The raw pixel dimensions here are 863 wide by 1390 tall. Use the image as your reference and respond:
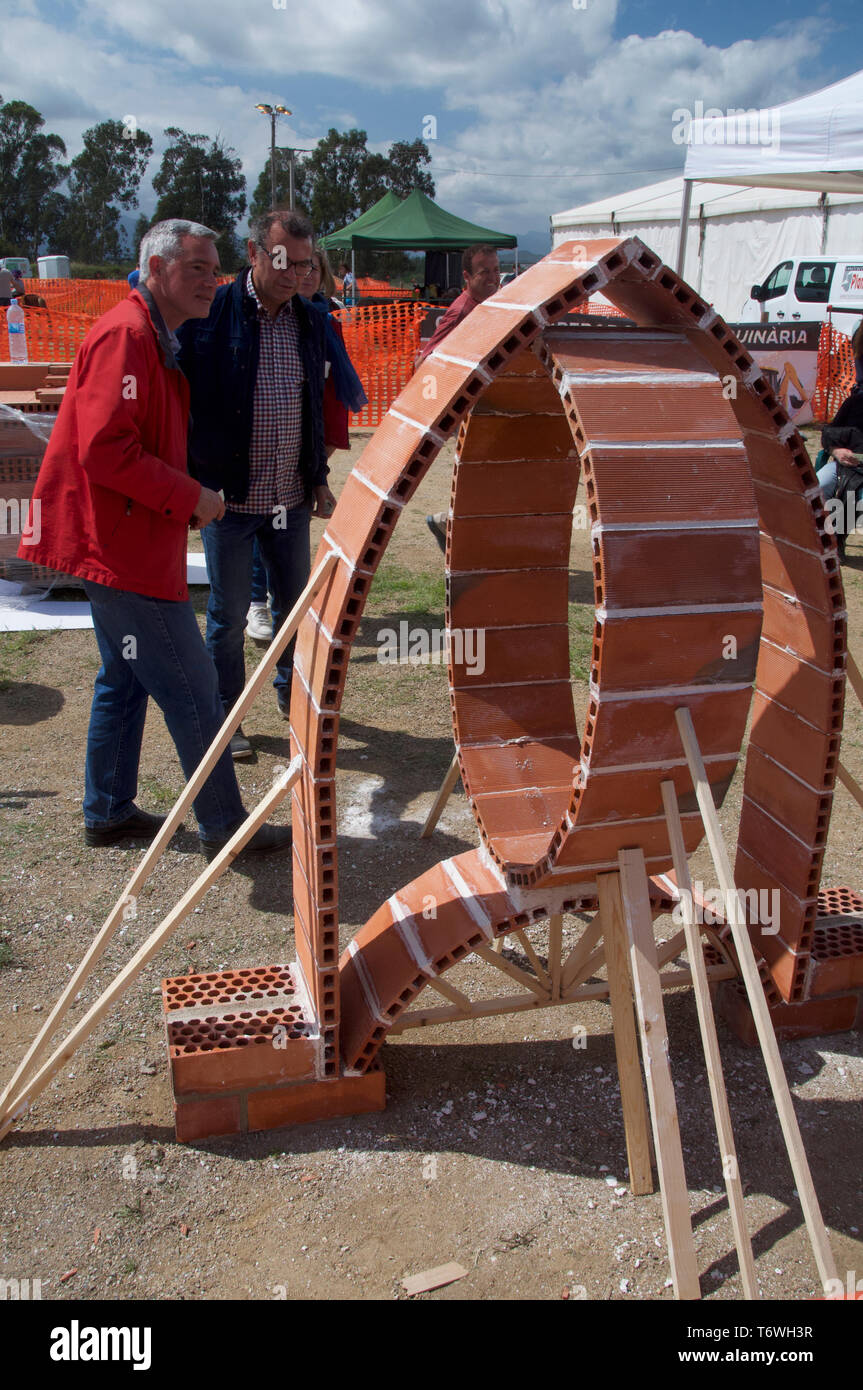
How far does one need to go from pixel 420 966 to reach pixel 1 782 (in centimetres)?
281

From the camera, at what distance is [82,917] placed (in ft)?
12.3

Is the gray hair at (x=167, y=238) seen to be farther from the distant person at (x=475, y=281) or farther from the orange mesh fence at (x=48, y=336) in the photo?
the orange mesh fence at (x=48, y=336)

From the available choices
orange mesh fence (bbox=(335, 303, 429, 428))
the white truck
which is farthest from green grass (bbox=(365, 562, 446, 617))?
the white truck

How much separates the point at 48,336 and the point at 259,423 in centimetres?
1387

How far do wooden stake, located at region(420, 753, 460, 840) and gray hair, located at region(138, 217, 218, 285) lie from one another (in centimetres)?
206

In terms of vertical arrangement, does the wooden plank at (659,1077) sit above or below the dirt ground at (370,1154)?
above

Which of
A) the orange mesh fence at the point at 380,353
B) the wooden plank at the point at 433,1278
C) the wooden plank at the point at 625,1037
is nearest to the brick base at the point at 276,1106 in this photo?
the wooden plank at the point at 433,1278

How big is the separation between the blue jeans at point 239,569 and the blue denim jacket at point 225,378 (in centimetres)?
17

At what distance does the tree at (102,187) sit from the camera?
6188 cm

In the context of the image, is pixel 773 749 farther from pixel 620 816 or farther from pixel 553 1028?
pixel 553 1028

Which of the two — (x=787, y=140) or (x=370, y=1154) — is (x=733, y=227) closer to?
(x=787, y=140)

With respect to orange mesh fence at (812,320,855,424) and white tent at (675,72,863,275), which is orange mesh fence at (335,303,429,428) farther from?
white tent at (675,72,863,275)

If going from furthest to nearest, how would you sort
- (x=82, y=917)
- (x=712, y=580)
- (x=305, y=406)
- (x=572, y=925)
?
(x=305, y=406) < (x=572, y=925) < (x=82, y=917) < (x=712, y=580)

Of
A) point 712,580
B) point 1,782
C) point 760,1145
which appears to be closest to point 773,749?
point 712,580
